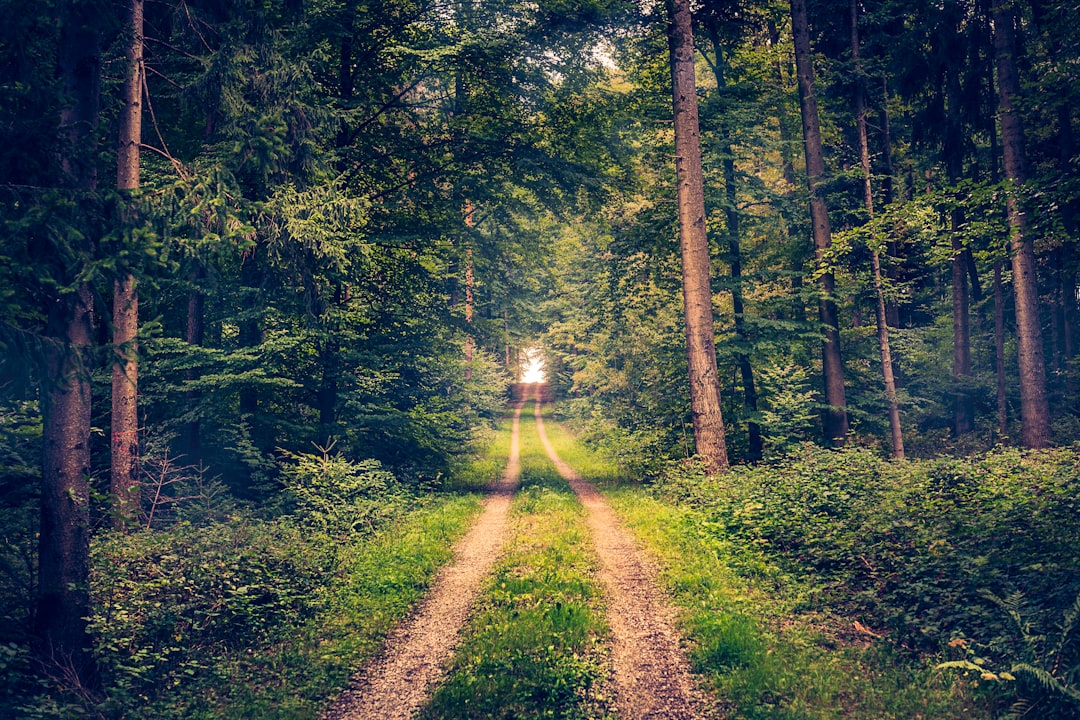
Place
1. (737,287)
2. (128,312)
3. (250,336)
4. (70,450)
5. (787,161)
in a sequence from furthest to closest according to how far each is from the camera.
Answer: (787,161) → (737,287) → (250,336) → (128,312) → (70,450)

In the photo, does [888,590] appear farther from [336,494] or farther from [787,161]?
[787,161]

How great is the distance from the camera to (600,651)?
6.62 m

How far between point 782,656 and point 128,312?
11.1 m

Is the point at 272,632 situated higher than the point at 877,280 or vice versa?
the point at 877,280

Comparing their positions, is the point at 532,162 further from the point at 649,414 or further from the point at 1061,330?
the point at 1061,330

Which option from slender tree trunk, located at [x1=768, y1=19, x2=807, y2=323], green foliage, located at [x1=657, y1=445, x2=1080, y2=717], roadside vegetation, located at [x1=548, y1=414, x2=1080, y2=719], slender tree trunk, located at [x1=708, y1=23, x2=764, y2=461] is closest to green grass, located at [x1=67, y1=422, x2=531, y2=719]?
roadside vegetation, located at [x1=548, y1=414, x2=1080, y2=719]

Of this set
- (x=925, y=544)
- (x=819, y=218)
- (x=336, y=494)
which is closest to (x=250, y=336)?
(x=336, y=494)

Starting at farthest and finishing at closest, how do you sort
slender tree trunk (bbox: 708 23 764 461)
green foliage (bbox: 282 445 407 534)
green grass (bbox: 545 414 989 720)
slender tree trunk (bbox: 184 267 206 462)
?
slender tree trunk (bbox: 708 23 764 461) < slender tree trunk (bbox: 184 267 206 462) < green foliage (bbox: 282 445 407 534) < green grass (bbox: 545 414 989 720)

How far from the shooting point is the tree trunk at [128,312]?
8.74 meters

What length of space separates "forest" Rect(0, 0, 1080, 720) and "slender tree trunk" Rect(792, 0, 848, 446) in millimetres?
109

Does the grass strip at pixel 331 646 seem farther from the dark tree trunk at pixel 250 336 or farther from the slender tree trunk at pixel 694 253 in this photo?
the slender tree trunk at pixel 694 253

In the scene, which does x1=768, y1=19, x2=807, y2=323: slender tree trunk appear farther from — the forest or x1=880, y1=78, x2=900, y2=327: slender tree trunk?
x1=880, y1=78, x2=900, y2=327: slender tree trunk

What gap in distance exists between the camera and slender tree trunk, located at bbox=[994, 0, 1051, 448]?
14625 mm

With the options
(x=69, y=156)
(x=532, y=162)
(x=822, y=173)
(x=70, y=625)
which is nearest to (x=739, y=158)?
(x=822, y=173)
